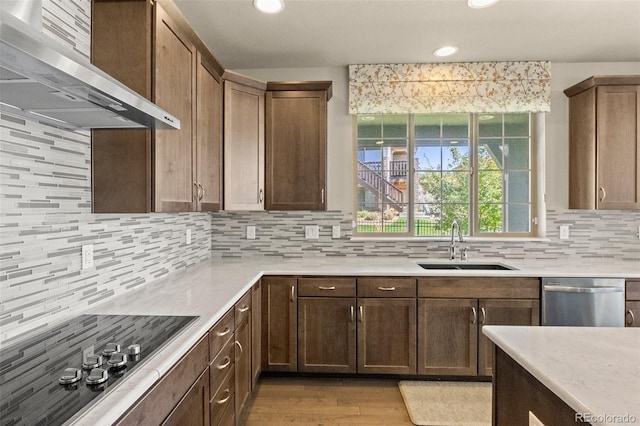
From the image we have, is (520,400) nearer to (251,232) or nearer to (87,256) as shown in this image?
(87,256)

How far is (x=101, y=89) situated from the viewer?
99cm

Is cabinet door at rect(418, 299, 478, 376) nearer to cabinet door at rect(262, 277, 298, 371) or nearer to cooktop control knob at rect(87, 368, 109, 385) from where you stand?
cabinet door at rect(262, 277, 298, 371)

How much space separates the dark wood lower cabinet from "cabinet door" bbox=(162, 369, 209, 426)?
42.8 inches

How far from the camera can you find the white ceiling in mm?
2250

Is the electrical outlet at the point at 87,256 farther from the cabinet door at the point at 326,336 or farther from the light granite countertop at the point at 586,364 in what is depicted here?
the light granite countertop at the point at 586,364

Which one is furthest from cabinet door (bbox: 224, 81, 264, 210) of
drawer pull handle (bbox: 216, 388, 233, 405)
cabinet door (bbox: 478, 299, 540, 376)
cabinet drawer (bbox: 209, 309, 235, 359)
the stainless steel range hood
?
cabinet door (bbox: 478, 299, 540, 376)

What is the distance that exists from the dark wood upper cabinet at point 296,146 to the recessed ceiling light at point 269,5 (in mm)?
652

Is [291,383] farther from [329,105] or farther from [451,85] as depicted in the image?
[451,85]

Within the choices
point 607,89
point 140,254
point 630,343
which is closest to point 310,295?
point 140,254

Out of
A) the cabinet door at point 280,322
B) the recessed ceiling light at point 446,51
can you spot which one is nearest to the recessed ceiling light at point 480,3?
the recessed ceiling light at point 446,51

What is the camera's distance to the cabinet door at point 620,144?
279 centimetres

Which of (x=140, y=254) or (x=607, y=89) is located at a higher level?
(x=607, y=89)

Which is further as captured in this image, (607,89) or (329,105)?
(329,105)

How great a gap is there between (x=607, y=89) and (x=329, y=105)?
2247 mm
